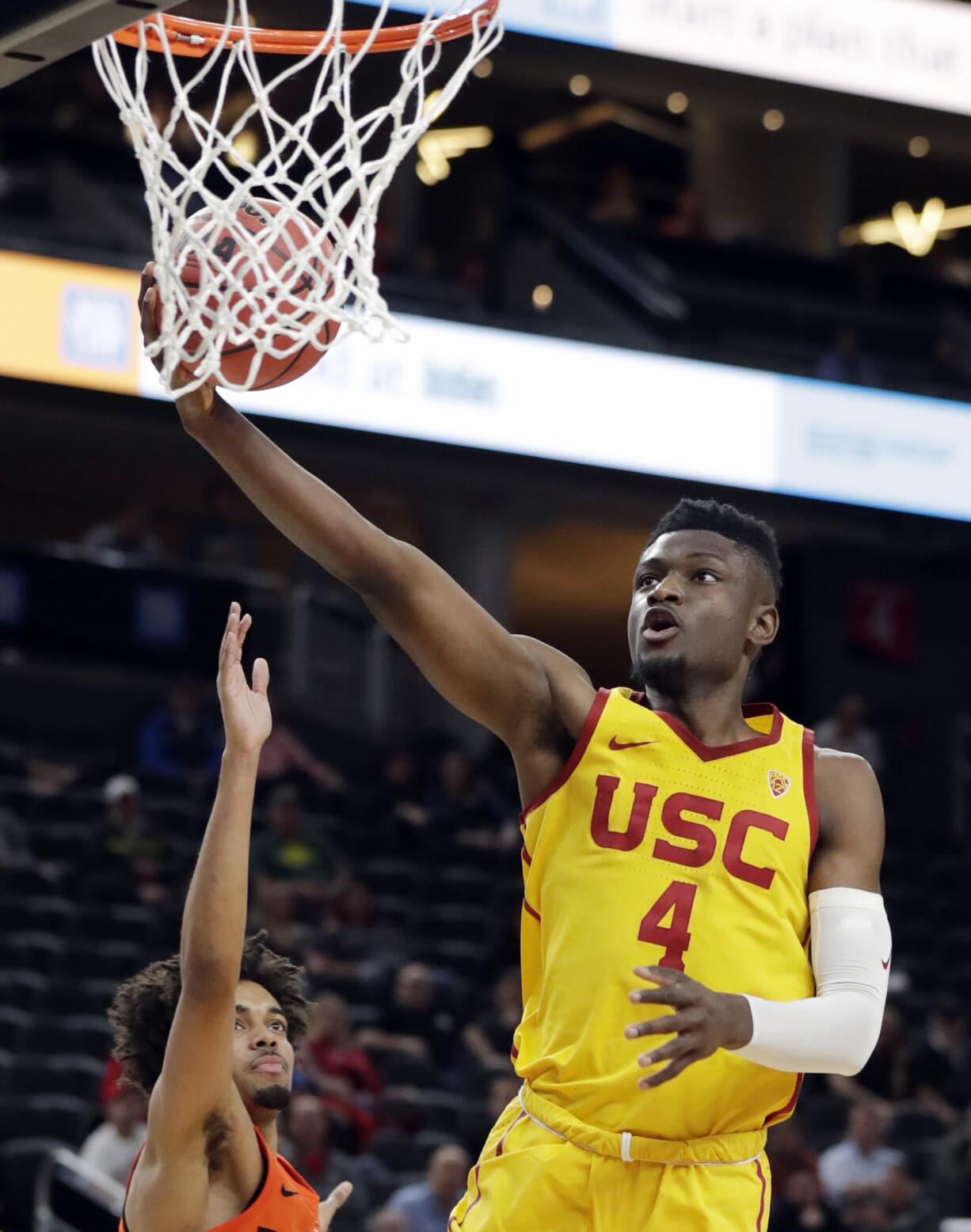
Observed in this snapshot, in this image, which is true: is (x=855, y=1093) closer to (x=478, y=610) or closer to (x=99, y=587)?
(x=99, y=587)

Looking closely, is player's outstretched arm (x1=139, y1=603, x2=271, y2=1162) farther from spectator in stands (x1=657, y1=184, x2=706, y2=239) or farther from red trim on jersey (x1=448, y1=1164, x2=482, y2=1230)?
spectator in stands (x1=657, y1=184, x2=706, y2=239)

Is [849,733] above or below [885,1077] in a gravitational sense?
above

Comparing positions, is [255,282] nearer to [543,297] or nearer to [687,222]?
[543,297]

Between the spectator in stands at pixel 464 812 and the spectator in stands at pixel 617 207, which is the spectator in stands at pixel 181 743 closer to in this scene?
the spectator in stands at pixel 464 812

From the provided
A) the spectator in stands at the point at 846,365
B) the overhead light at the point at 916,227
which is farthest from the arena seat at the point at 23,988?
the overhead light at the point at 916,227

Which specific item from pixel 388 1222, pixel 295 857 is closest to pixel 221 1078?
pixel 388 1222

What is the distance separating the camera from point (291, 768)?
40.0ft

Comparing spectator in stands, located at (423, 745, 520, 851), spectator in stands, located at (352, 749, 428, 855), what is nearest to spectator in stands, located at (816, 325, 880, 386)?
spectator in stands, located at (423, 745, 520, 851)

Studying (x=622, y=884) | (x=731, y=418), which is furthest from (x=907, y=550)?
(x=622, y=884)

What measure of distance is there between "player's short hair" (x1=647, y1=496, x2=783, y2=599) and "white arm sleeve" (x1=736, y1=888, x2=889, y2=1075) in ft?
1.77

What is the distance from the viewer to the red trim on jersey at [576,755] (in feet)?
10.5

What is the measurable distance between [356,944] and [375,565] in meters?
7.51

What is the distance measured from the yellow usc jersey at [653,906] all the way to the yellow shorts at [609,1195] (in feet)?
0.19

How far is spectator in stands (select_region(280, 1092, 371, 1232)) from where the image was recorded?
7.69 m
